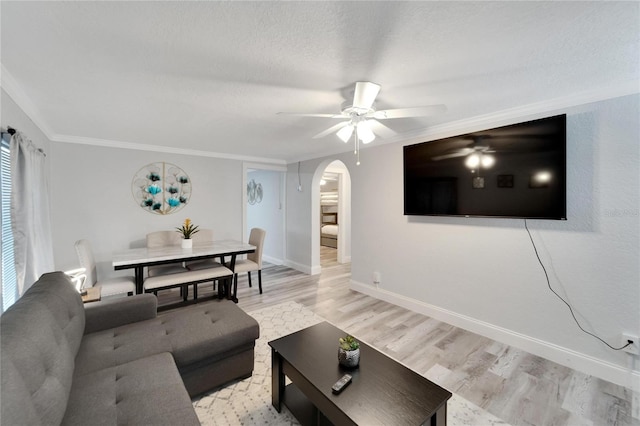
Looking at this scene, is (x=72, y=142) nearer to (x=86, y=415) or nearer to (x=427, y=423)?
(x=86, y=415)

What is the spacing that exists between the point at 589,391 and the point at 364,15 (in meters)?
3.00

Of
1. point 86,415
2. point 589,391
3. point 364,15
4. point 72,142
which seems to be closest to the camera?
point 86,415

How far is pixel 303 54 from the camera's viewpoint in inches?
61.3

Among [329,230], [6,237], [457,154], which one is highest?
[457,154]

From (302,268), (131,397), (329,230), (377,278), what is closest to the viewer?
(131,397)

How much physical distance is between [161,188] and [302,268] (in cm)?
288

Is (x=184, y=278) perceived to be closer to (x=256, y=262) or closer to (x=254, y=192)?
(x=256, y=262)

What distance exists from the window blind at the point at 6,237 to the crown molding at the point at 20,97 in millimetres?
417

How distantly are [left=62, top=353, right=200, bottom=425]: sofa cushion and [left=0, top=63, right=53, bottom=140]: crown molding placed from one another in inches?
80.7

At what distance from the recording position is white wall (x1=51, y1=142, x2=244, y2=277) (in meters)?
3.47

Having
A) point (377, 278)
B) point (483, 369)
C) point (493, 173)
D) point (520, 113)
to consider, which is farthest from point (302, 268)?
point (520, 113)

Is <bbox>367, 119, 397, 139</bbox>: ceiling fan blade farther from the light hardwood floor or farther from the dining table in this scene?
the dining table

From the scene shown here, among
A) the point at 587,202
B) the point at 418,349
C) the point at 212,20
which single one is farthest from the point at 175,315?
the point at 587,202

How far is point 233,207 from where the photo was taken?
4.86 metres
